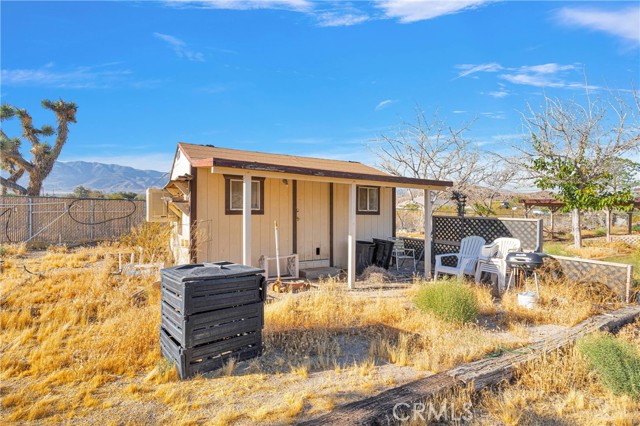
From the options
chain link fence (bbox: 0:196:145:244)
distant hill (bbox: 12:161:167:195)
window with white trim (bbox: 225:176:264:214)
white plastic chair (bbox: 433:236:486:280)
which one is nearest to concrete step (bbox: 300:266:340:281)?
window with white trim (bbox: 225:176:264:214)

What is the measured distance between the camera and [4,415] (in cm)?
258

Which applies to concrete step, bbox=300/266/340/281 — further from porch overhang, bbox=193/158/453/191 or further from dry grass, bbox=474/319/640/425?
dry grass, bbox=474/319/640/425

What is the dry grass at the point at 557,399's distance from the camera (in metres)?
2.84

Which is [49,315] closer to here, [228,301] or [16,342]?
[16,342]

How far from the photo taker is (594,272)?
647 cm

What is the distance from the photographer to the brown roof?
5.82 m

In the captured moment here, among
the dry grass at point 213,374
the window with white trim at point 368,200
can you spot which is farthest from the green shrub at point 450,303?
the window with white trim at point 368,200

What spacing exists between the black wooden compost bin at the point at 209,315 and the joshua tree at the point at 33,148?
67.7ft

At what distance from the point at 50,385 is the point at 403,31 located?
11391 mm

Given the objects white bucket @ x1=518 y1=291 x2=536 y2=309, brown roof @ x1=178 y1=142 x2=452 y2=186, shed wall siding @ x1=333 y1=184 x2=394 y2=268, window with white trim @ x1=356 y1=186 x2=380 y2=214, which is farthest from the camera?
window with white trim @ x1=356 y1=186 x2=380 y2=214

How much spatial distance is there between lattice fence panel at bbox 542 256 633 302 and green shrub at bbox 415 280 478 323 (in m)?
2.62

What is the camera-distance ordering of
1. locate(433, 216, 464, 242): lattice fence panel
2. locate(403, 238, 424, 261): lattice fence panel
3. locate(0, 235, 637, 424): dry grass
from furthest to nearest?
locate(403, 238, 424, 261): lattice fence panel
locate(433, 216, 464, 242): lattice fence panel
locate(0, 235, 637, 424): dry grass

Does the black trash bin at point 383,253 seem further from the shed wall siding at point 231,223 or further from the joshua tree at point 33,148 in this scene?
the joshua tree at point 33,148

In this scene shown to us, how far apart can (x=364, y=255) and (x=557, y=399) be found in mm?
6013
